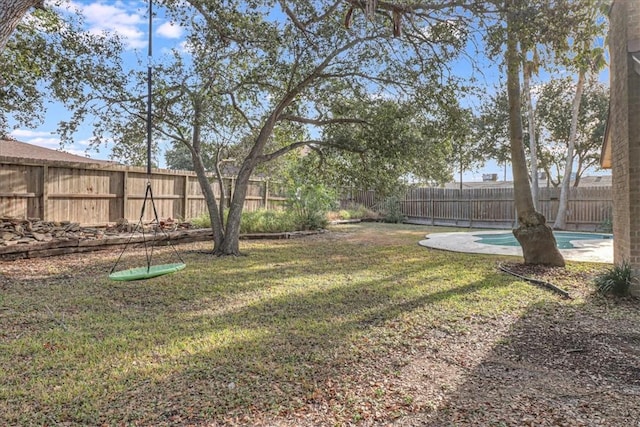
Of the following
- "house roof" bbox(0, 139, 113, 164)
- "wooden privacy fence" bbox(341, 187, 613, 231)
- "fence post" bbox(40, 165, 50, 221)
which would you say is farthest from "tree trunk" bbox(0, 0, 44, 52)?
"wooden privacy fence" bbox(341, 187, 613, 231)

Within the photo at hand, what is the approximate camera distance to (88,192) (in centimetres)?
926

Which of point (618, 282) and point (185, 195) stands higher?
point (185, 195)

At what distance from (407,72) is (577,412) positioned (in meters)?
6.20

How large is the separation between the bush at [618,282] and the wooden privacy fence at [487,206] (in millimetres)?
9114

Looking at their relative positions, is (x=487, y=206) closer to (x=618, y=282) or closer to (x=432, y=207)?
(x=432, y=207)

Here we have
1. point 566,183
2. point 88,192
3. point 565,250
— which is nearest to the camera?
point 565,250

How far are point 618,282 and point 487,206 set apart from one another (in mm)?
12827

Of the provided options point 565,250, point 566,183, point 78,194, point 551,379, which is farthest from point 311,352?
point 566,183

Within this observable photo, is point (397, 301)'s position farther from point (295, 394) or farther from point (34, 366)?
point (34, 366)

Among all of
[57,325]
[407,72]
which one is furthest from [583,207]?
[57,325]

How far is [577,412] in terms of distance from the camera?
2.21 metres

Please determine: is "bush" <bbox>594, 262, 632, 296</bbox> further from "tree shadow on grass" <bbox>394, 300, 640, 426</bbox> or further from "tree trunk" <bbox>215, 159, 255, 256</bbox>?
"tree trunk" <bbox>215, 159, 255, 256</bbox>

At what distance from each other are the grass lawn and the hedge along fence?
3049mm

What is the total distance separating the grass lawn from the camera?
221 cm
